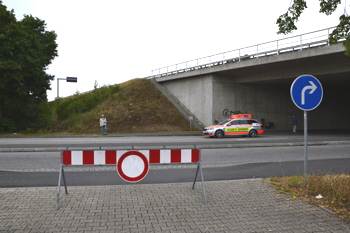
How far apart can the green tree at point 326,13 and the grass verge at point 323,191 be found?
2564mm

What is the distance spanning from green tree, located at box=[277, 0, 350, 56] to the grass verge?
2.56 m

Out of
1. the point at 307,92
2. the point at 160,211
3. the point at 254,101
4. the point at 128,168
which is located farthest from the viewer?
the point at 254,101

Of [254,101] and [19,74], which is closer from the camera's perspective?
[19,74]

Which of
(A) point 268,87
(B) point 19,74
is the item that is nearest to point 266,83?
(A) point 268,87

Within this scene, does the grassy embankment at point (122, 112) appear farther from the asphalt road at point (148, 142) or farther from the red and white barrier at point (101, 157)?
the red and white barrier at point (101, 157)

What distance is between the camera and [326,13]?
6.86m

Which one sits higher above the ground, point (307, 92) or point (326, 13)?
point (326, 13)

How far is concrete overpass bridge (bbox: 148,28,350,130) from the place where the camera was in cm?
2322

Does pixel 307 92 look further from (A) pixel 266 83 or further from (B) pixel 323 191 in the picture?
(A) pixel 266 83

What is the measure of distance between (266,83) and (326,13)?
25863mm

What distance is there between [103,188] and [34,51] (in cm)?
2528

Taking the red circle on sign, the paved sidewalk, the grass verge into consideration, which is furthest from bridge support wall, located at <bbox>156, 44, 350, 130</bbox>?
the red circle on sign

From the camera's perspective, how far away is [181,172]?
8.65m

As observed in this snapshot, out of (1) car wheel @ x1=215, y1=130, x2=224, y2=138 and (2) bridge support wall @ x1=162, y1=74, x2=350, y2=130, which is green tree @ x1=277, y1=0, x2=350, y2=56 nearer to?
(1) car wheel @ x1=215, y1=130, x2=224, y2=138
